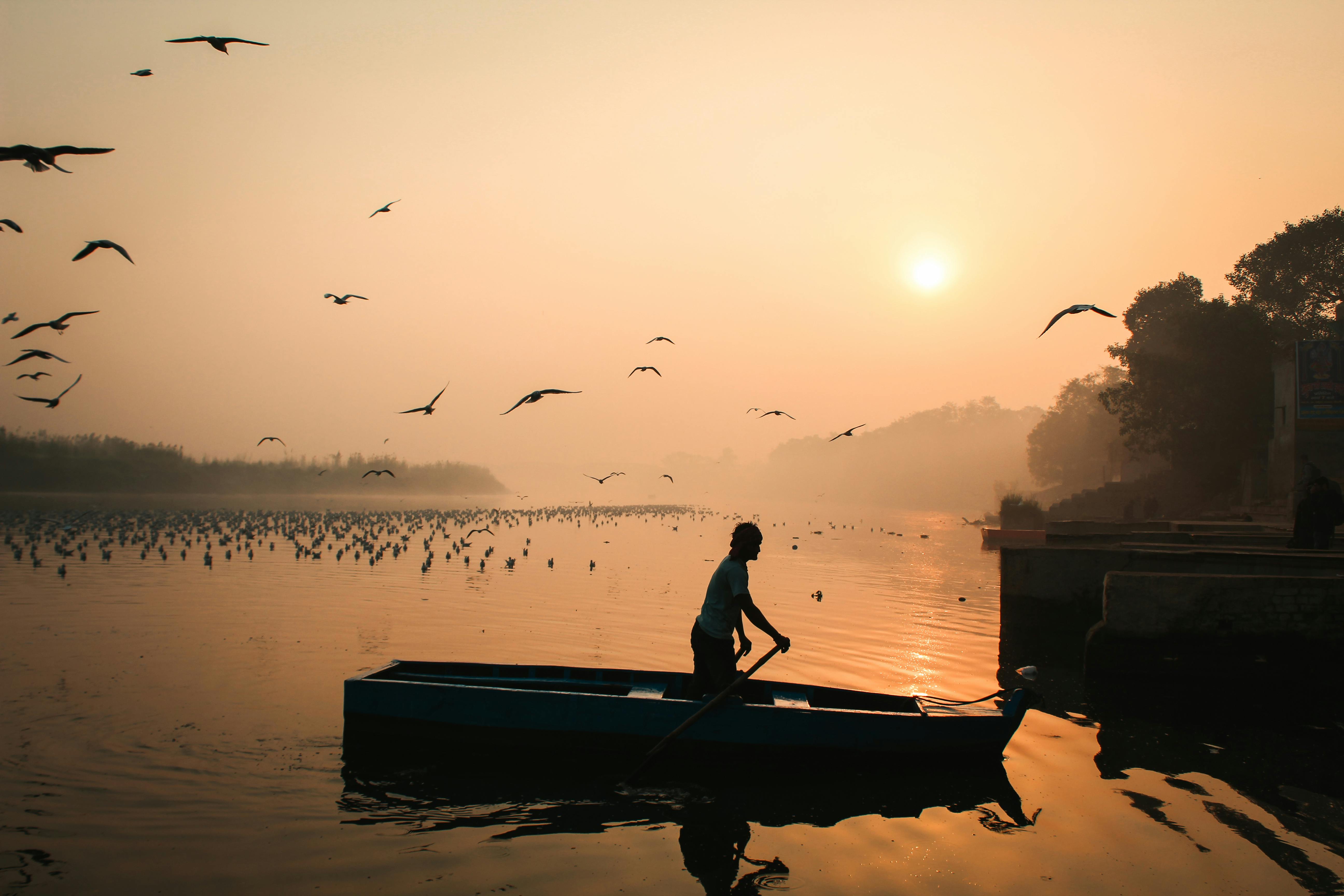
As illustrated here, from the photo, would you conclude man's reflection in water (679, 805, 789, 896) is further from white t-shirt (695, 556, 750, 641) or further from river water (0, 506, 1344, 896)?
white t-shirt (695, 556, 750, 641)

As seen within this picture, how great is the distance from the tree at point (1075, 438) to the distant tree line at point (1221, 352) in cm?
2139

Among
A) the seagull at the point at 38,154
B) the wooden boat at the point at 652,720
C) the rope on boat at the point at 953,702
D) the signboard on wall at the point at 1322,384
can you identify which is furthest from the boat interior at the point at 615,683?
the signboard on wall at the point at 1322,384

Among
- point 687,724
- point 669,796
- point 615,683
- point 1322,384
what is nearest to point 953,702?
point 687,724

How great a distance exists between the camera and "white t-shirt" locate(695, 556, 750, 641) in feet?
29.4

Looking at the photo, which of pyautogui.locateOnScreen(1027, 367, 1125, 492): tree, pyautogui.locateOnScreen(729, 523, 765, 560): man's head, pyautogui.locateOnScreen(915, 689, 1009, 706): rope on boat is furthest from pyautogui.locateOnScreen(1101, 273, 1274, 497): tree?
pyautogui.locateOnScreen(729, 523, 765, 560): man's head

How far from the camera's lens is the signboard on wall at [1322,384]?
3575 centimetres

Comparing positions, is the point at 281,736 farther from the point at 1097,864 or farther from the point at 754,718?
the point at 1097,864

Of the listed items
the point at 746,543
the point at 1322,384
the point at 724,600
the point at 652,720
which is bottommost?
the point at 652,720

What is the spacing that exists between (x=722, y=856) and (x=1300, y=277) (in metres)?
62.3

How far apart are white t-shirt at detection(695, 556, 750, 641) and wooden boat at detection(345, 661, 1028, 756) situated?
833mm

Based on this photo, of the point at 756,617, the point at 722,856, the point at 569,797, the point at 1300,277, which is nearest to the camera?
the point at 722,856

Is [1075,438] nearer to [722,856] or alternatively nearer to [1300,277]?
[1300,277]

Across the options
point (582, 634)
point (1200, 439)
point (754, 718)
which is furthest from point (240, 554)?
point (1200, 439)

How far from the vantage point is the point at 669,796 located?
28.7 ft
